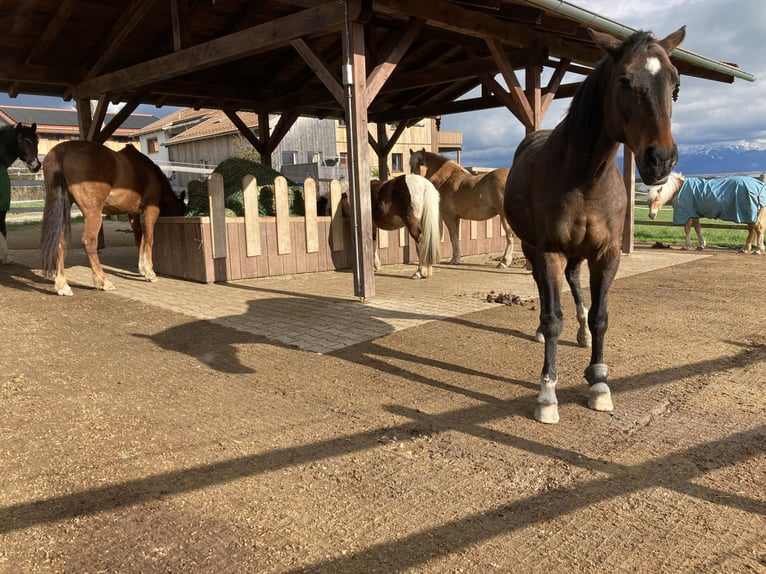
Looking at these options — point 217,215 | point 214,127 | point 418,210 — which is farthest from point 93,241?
point 214,127

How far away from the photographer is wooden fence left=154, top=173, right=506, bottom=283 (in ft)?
24.7

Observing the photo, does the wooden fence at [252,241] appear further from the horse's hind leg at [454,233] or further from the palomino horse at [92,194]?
the horse's hind leg at [454,233]

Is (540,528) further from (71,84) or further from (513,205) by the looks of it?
(71,84)

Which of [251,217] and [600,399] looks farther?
[251,217]

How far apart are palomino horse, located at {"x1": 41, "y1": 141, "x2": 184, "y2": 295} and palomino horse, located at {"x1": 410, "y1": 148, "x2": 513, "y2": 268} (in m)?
4.56

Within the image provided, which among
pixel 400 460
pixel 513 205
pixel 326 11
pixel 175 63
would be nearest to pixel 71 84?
pixel 175 63

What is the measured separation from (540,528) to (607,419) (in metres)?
1.17

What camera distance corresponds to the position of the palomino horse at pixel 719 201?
10.2 meters

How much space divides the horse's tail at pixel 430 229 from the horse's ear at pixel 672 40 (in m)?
5.18

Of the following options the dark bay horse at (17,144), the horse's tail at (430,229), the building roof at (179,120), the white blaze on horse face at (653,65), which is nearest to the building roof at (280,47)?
the dark bay horse at (17,144)

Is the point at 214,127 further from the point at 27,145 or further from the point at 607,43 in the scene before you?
the point at 607,43

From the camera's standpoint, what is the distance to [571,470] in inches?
91.4

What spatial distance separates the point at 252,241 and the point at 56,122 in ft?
158

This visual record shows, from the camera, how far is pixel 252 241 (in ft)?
25.8
